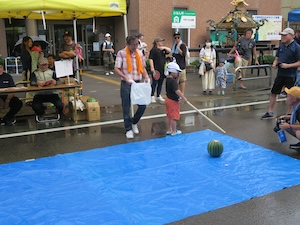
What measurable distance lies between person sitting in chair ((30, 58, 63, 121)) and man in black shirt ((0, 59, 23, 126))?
388 mm

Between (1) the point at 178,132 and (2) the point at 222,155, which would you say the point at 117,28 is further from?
(2) the point at 222,155

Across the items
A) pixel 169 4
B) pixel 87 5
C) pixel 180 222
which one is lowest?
pixel 180 222

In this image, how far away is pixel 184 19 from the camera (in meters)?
19.1

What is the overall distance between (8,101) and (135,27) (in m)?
12.7

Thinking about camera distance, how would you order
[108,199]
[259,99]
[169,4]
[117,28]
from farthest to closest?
[117,28] < [169,4] < [259,99] < [108,199]

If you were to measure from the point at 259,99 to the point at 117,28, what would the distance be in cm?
1289

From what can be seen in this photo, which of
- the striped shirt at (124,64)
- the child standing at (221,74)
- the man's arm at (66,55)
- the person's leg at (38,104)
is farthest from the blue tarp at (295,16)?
the person's leg at (38,104)

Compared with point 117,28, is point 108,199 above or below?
below

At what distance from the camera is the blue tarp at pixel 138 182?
385cm

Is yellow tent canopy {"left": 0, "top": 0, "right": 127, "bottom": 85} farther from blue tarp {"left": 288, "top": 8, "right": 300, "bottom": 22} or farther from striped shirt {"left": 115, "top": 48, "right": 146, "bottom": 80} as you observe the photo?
blue tarp {"left": 288, "top": 8, "right": 300, "bottom": 22}

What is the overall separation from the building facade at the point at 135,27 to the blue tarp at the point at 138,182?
47.2 feet

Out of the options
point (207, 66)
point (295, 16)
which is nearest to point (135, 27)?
point (295, 16)

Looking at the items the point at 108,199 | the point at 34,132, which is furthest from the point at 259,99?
the point at 108,199

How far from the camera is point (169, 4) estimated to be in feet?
65.3
